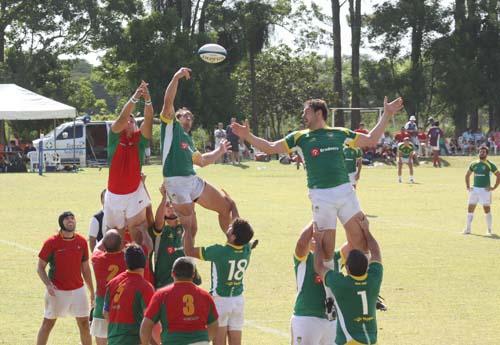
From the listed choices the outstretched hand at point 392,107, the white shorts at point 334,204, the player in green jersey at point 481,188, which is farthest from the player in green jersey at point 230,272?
the player in green jersey at point 481,188

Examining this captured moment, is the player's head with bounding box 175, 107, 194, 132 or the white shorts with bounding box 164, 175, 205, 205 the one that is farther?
the player's head with bounding box 175, 107, 194, 132

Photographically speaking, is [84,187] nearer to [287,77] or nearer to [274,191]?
[274,191]

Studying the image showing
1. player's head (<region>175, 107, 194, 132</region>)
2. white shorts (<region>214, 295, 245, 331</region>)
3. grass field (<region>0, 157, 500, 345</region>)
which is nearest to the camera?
white shorts (<region>214, 295, 245, 331</region>)

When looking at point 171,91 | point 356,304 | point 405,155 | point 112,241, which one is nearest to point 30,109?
point 405,155

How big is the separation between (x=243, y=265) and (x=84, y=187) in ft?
92.1

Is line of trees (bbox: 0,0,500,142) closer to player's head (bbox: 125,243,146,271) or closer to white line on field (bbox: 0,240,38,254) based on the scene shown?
white line on field (bbox: 0,240,38,254)

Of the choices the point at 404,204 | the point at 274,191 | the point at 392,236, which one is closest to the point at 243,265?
the point at 392,236

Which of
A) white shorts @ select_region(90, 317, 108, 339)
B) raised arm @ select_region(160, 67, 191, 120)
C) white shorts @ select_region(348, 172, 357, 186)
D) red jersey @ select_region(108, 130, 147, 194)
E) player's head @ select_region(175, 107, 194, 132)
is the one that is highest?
raised arm @ select_region(160, 67, 191, 120)

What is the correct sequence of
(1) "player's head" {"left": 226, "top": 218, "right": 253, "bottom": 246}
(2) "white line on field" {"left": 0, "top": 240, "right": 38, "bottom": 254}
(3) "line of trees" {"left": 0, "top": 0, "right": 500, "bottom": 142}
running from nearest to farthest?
(1) "player's head" {"left": 226, "top": 218, "right": 253, "bottom": 246} → (2) "white line on field" {"left": 0, "top": 240, "right": 38, "bottom": 254} → (3) "line of trees" {"left": 0, "top": 0, "right": 500, "bottom": 142}

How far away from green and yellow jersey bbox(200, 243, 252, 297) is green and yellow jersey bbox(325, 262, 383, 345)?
1.57 m

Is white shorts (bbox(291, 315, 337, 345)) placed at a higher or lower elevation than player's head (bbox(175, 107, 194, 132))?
lower

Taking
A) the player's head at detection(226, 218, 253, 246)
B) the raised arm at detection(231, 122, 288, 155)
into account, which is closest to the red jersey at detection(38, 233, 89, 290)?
the raised arm at detection(231, 122, 288, 155)

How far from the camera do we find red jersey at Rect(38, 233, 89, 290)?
12.2m

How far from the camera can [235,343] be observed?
35.4 ft
